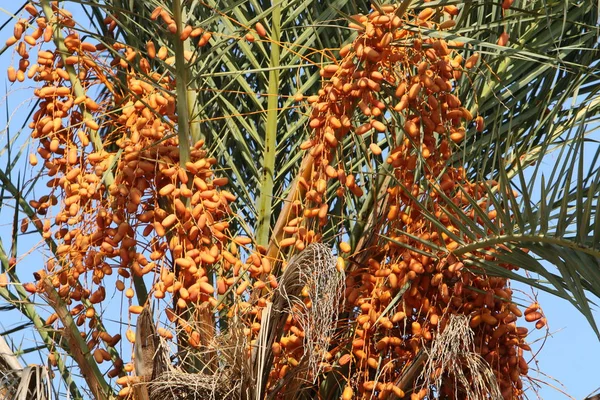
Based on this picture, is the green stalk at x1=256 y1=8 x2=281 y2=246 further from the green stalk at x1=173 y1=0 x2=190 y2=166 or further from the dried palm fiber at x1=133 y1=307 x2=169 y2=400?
the dried palm fiber at x1=133 y1=307 x2=169 y2=400

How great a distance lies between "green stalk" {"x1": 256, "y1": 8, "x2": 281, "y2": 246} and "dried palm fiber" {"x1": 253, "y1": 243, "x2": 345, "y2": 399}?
1.96 feet

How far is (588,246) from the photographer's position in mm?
2828

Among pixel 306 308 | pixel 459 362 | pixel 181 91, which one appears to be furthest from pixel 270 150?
pixel 459 362

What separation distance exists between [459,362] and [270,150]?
3.70ft

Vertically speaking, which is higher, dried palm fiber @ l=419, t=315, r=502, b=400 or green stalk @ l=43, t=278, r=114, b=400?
green stalk @ l=43, t=278, r=114, b=400

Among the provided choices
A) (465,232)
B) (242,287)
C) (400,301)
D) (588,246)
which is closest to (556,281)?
(588,246)

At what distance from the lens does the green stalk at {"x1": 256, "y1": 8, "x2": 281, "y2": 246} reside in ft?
12.5

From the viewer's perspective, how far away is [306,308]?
122 inches

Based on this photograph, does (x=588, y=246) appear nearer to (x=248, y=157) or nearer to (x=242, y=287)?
(x=242, y=287)

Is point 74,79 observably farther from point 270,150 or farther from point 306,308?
point 306,308

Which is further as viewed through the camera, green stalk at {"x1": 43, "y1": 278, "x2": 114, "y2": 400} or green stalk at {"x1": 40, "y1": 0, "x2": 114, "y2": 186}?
green stalk at {"x1": 40, "y1": 0, "x2": 114, "y2": 186}

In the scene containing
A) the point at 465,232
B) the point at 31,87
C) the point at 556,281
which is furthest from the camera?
the point at 31,87

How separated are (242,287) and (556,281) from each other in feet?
3.02

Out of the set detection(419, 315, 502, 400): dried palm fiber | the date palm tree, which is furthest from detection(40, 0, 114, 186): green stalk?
detection(419, 315, 502, 400): dried palm fiber
